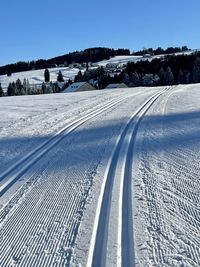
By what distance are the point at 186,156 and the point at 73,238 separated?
3699mm

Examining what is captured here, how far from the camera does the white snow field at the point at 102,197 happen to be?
13.0 ft

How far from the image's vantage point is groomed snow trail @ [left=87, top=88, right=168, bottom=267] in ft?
12.5

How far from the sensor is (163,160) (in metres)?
7.20

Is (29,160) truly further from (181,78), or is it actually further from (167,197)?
(181,78)

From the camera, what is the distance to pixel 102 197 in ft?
17.8

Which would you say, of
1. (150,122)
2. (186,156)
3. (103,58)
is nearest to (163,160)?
(186,156)

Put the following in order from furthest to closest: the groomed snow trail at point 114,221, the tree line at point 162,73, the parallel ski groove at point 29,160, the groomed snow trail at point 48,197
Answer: the tree line at point 162,73
the parallel ski groove at point 29,160
the groomed snow trail at point 48,197
the groomed snow trail at point 114,221

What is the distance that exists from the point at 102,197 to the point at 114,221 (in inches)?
33.8

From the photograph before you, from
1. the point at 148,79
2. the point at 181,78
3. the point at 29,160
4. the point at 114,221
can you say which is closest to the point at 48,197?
the point at 114,221

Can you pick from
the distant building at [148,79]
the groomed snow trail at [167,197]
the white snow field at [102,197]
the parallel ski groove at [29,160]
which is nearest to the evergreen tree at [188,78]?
the distant building at [148,79]

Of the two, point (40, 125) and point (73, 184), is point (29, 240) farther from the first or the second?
point (40, 125)

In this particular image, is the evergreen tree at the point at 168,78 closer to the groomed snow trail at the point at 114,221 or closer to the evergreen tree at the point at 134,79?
the evergreen tree at the point at 134,79

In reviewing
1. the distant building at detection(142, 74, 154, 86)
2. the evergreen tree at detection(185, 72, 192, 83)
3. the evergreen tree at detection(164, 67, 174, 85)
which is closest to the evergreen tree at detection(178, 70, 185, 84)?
the evergreen tree at detection(185, 72, 192, 83)

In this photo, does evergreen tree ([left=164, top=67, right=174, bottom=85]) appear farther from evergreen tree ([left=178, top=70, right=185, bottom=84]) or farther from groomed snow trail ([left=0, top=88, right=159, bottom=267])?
groomed snow trail ([left=0, top=88, right=159, bottom=267])
